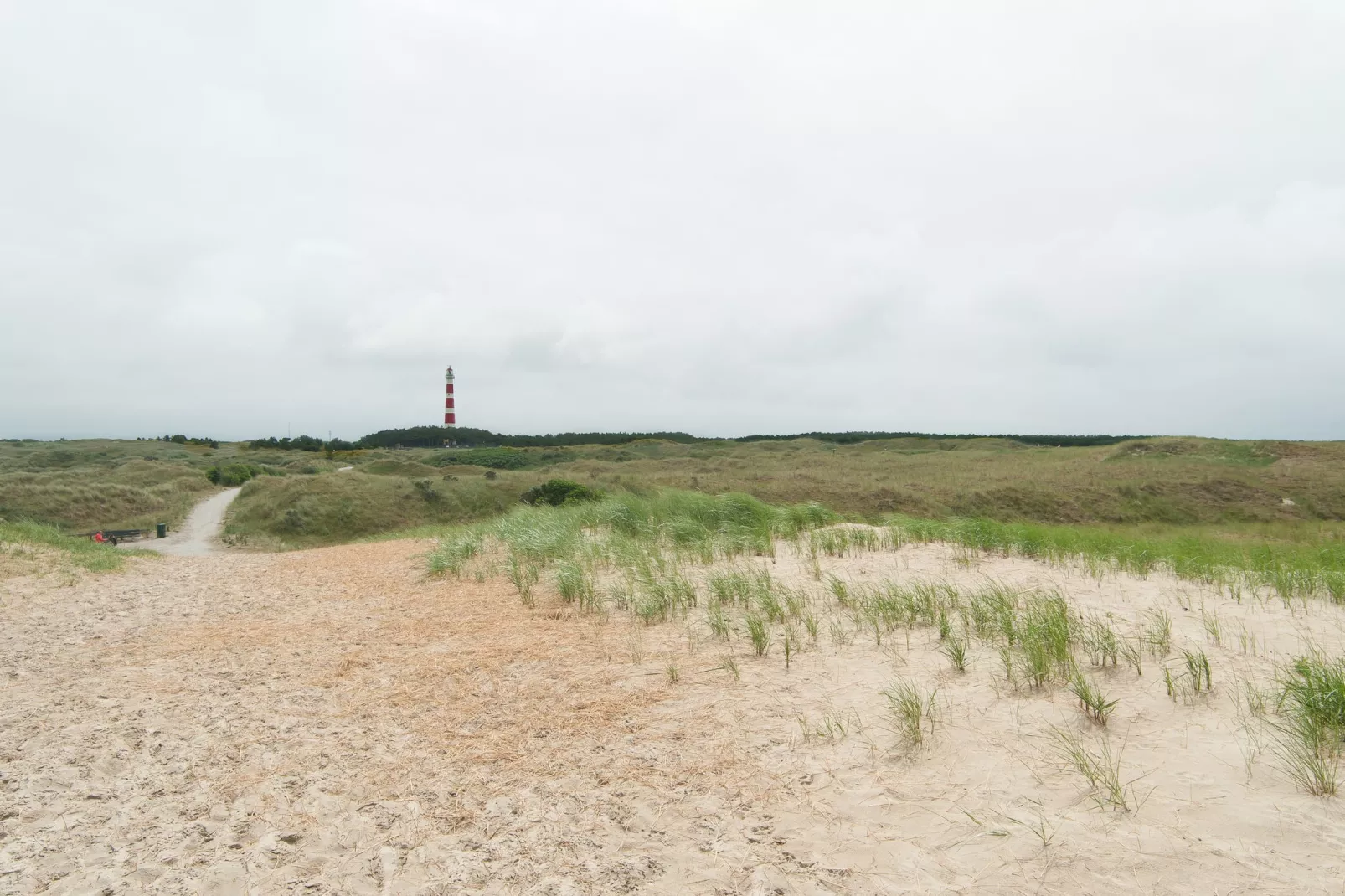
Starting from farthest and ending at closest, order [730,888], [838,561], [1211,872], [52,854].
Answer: [838,561] → [52,854] → [730,888] → [1211,872]

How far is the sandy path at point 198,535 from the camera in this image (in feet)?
80.3

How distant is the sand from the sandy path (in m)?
17.9

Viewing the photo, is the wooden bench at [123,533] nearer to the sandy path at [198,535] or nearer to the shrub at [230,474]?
the sandy path at [198,535]

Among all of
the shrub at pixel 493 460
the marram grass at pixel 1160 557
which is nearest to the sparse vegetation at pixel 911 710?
Answer: the marram grass at pixel 1160 557

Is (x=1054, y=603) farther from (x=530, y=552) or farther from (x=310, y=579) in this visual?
(x=310, y=579)

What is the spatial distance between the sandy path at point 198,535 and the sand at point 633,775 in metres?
17.9

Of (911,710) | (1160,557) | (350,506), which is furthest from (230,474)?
(911,710)

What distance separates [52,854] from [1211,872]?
201 inches

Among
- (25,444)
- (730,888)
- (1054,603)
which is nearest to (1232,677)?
(1054,603)

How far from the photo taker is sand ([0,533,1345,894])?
9.47ft

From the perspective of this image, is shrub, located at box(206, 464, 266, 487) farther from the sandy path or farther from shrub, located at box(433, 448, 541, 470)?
shrub, located at box(433, 448, 541, 470)

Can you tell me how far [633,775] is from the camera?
3887 mm

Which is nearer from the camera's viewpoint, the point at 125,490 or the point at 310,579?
the point at 310,579

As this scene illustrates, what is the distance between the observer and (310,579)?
12062 millimetres
